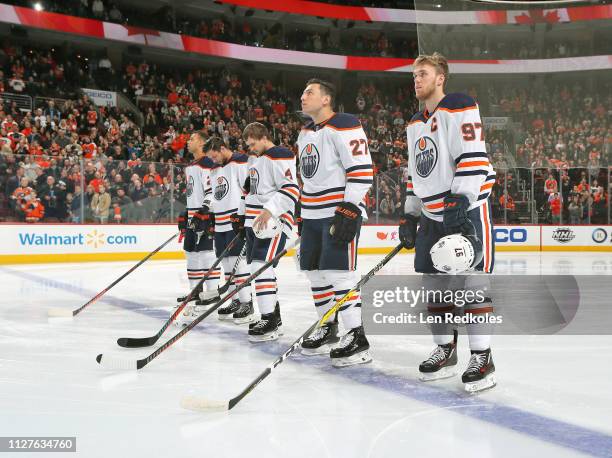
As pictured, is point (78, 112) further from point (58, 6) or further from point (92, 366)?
point (92, 366)

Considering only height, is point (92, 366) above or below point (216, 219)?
below

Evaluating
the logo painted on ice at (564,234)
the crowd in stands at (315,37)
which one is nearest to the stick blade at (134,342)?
the crowd in stands at (315,37)

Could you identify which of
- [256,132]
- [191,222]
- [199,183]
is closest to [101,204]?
[199,183]

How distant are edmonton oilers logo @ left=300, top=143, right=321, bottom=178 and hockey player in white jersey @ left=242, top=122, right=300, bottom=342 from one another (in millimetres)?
401

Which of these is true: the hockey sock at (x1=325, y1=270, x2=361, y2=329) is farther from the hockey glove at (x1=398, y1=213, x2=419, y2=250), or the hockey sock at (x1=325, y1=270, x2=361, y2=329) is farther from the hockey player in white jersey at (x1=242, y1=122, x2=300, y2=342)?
the hockey player in white jersey at (x1=242, y1=122, x2=300, y2=342)

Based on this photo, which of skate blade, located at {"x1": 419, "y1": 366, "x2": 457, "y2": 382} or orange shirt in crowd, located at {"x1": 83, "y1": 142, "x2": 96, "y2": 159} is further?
orange shirt in crowd, located at {"x1": 83, "y1": 142, "x2": 96, "y2": 159}

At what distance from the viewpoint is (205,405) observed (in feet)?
7.24

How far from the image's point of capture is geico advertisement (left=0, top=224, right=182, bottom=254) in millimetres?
8844

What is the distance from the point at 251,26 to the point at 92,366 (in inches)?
754

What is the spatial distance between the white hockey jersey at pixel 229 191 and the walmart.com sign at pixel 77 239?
5.33 m

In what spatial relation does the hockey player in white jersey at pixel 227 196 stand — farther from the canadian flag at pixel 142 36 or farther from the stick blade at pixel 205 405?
the canadian flag at pixel 142 36

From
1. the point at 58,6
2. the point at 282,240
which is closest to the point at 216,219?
the point at 282,240

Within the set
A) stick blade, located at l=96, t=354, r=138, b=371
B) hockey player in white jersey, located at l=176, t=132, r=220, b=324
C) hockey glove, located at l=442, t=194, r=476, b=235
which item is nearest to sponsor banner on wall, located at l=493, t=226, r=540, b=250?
hockey player in white jersey, located at l=176, t=132, r=220, b=324

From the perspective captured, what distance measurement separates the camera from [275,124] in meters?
18.5
